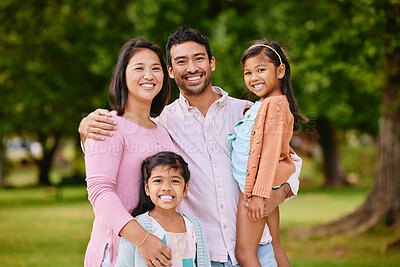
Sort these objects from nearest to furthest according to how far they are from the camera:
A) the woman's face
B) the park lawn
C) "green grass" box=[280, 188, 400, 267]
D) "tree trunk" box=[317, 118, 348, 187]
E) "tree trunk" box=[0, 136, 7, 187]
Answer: the woman's face < "green grass" box=[280, 188, 400, 267] < the park lawn < "tree trunk" box=[317, 118, 348, 187] < "tree trunk" box=[0, 136, 7, 187]

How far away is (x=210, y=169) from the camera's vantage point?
3170 mm

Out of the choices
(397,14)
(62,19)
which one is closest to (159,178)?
(397,14)

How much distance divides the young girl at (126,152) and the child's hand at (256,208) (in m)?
0.59

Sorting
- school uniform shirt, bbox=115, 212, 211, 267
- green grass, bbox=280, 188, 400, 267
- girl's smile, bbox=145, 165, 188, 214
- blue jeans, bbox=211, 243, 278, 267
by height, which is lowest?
green grass, bbox=280, 188, 400, 267

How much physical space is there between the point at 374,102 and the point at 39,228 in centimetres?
1170

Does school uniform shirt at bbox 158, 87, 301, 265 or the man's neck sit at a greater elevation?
the man's neck

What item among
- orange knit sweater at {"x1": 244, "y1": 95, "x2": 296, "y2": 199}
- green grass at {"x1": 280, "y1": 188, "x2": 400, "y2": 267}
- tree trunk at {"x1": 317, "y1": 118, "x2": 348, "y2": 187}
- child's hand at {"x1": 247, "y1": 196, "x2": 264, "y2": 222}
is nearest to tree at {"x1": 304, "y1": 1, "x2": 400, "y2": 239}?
green grass at {"x1": 280, "y1": 188, "x2": 400, "y2": 267}

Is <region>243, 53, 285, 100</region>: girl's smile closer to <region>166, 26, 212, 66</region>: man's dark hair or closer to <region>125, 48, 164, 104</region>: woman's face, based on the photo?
<region>166, 26, 212, 66</region>: man's dark hair

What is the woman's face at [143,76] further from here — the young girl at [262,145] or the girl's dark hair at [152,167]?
the young girl at [262,145]

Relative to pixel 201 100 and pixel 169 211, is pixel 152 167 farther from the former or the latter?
pixel 201 100

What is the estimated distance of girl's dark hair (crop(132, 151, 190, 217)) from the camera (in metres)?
2.80

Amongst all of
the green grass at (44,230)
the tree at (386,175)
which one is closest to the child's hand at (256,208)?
the green grass at (44,230)

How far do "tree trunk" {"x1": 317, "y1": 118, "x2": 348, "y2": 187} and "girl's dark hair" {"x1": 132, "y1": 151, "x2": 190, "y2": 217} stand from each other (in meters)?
19.4

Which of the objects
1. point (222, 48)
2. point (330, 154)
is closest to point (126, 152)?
point (222, 48)
